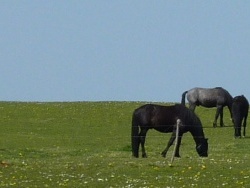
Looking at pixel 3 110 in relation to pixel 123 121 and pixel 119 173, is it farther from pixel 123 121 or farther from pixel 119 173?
pixel 119 173

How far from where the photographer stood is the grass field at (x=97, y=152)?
837 inches

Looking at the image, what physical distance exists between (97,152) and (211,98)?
→ 1510 centimetres

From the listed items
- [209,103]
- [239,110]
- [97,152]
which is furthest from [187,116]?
[209,103]

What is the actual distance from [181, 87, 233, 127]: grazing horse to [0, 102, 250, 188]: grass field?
43.9 inches

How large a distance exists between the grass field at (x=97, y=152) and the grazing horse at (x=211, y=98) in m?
1.12

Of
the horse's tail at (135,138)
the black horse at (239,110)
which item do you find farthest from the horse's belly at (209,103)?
the horse's tail at (135,138)

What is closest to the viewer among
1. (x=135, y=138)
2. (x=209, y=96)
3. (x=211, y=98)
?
(x=135, y=138)

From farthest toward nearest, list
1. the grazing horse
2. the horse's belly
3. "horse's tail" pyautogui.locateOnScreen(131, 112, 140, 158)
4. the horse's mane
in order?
the horse's belly → the grazing horse → "horse's tail" pyautogui.locateOnScreen(131, 112, 140, 158) → the horse's mane

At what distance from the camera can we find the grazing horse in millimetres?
44469

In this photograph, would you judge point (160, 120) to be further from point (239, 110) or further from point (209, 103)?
point (209, 103)

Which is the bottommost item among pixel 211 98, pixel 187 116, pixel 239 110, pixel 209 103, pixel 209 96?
pixel 187 116

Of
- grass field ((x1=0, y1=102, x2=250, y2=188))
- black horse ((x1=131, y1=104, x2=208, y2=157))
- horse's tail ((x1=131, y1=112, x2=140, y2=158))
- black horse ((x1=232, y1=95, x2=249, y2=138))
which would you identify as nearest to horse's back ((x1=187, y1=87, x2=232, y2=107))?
grass field ((x1=0, y1=102, x2=250, y2=188))

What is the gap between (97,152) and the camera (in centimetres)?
3166

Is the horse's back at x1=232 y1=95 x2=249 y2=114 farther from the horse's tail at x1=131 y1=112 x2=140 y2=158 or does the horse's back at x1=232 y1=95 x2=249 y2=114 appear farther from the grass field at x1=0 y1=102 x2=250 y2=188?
the horse's tail at x1=131 y1=112 x2=140 y2=158
